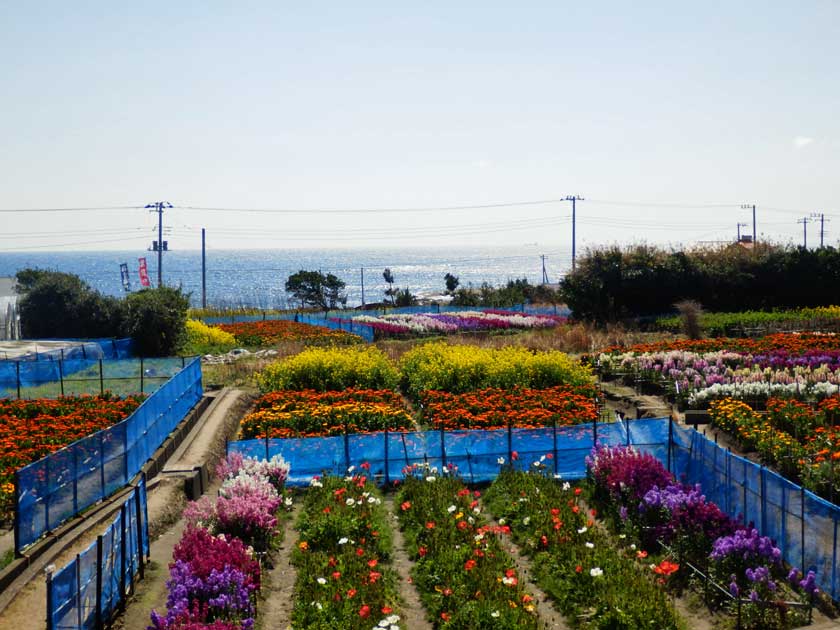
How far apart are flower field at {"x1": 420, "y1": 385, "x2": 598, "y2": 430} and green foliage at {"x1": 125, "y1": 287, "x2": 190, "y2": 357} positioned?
51.2 feet

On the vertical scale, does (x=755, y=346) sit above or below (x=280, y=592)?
above

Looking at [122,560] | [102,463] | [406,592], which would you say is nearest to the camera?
[122,560]

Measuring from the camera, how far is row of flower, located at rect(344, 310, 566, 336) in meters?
35.1

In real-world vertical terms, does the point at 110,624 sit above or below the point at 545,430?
below

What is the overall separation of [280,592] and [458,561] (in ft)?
6.85

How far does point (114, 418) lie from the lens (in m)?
16.4

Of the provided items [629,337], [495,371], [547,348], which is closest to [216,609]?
[495,371]

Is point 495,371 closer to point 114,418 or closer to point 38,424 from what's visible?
point 114,418

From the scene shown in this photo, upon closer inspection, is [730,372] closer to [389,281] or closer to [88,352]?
[88,352]

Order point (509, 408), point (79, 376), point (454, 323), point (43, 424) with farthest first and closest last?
point (454, 323) → point (79, 376) → point (509, 408) → point (43, 424)

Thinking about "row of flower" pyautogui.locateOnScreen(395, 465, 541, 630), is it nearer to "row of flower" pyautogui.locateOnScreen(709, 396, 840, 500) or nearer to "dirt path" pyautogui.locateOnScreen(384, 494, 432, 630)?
"dirt path" pyautogui.locateOnScreen(384, 494, 432, 630)

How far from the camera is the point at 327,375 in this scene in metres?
21.2

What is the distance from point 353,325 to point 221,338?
559 centimetres

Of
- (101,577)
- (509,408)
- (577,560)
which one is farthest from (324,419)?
(101,577)
